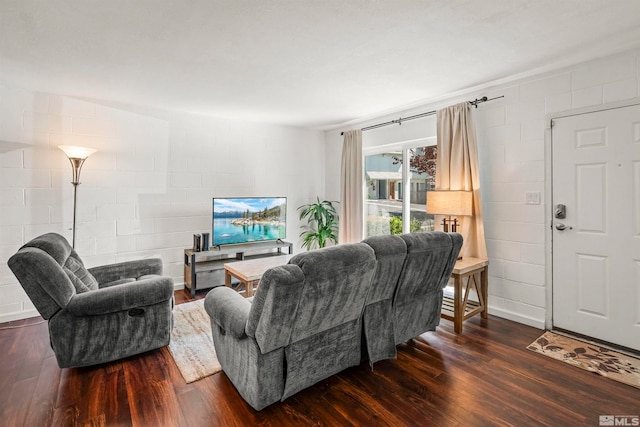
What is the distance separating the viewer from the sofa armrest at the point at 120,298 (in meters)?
2.19

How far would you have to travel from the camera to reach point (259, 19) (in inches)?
81.4

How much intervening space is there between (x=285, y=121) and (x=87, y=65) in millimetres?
2552

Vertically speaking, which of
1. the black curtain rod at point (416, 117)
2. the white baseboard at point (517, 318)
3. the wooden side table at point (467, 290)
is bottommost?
the white baseboard at point (517, 318)

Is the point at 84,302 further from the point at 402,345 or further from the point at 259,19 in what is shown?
the point at 402,345

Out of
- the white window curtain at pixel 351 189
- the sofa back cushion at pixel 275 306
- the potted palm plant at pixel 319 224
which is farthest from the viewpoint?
the potted palm plant at pixel 319 224

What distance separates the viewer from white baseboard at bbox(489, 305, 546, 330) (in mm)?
3039

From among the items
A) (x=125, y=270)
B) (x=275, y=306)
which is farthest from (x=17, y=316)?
(x=275, y=306)

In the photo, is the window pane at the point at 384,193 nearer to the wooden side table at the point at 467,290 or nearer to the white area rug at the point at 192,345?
the wooden side table at the point at 467,290

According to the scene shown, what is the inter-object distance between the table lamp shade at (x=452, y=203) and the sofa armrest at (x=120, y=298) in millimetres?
2577

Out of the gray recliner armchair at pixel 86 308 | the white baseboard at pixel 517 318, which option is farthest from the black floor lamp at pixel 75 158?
the white baseboard at pixel 517 318

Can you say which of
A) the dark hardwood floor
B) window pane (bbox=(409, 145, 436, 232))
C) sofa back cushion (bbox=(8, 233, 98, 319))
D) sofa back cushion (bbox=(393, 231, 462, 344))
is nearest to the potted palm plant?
window pane (bbox=(409, 145, 436, 232))

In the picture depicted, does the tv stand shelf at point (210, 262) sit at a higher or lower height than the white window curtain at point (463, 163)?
lower

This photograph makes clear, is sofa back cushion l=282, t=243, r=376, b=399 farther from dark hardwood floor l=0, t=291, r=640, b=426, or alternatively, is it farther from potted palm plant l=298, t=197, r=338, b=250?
potted palm plant l=298, t=197, r=338, b=250

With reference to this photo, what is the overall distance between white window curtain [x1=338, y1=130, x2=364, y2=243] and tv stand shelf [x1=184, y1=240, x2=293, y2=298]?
1118mm
